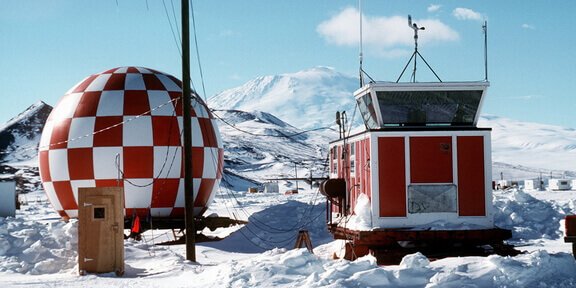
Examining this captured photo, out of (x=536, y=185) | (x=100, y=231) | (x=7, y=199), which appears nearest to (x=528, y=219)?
(x=100, y=231)

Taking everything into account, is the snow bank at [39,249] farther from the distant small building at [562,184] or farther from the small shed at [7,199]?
the distant small building at [562,184]

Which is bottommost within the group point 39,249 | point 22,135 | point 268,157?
point 39,249

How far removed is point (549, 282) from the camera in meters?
10.1

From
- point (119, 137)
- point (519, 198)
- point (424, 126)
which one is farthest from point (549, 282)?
point (519, 198)

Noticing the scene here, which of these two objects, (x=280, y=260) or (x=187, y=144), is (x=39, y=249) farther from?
(x=280, y=260)

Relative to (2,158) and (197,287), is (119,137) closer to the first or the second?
(197,287)

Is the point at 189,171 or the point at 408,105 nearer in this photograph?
the point at 408,105

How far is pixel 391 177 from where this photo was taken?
1322cm

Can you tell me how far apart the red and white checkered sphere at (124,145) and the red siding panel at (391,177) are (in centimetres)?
748

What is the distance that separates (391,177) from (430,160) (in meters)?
0.80

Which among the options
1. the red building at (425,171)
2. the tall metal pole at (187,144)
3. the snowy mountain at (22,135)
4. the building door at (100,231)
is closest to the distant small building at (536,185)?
the red building at (425,171)

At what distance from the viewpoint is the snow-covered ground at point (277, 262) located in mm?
10094

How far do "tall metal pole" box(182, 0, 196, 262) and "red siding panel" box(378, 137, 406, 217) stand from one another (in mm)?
4141

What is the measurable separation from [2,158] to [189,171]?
8914 cm
